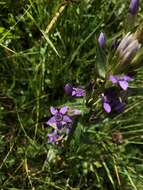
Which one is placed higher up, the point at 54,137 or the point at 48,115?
the point at 48,115

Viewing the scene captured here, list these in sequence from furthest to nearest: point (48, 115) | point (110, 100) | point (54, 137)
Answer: point (48, 115)
point (54, 137)
point (110, 100)

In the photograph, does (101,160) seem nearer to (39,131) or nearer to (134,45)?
(39,131)

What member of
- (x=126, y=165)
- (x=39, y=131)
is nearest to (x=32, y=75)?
(x=39, y=131)

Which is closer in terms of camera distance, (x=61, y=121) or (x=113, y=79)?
(x=113, y=79)

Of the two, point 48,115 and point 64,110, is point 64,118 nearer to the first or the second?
point 64,110

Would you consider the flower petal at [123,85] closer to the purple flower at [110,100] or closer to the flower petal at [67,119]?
the purple flower at [110,100]

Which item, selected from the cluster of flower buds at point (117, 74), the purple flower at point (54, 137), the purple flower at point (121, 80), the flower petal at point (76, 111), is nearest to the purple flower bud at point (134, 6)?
the cluster of flower buds at point (117, 74)

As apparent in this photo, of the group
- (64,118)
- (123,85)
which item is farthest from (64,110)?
(123,85)

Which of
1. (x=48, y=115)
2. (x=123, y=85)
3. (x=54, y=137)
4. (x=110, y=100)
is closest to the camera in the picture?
(x=123, y=85)

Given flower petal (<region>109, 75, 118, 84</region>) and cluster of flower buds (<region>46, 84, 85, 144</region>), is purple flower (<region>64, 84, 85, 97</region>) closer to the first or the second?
cluster of flower buds (<region>46, 84, 85, 144</region>)
